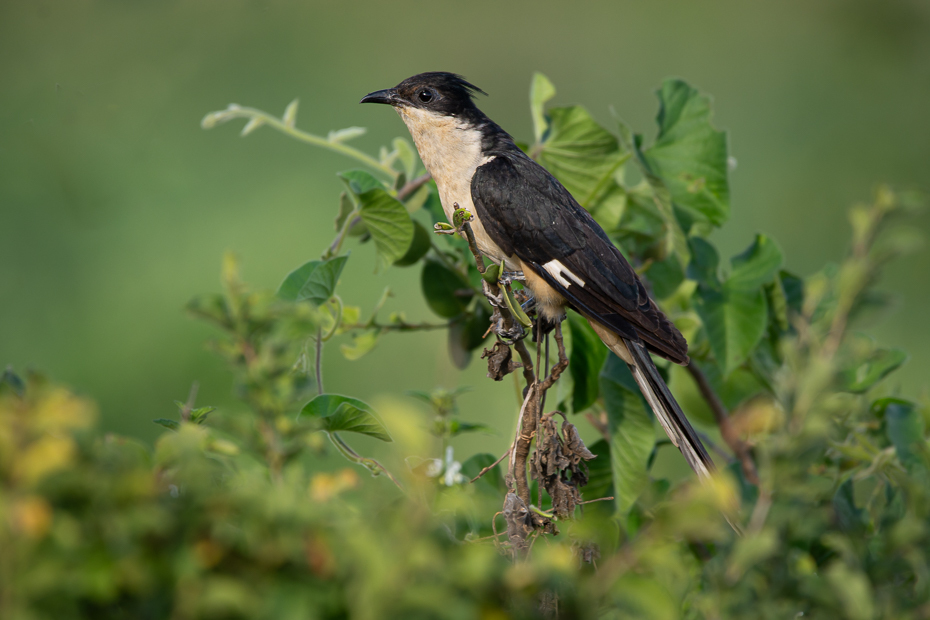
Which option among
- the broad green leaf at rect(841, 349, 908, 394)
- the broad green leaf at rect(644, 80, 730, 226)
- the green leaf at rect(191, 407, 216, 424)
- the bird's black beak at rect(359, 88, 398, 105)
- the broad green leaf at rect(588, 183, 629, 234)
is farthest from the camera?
the bird's black beak at rect(359, 88, 398, 105)

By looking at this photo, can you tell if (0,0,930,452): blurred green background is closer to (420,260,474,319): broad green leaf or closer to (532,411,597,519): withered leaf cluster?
(420,260,474,319): broad green leaf

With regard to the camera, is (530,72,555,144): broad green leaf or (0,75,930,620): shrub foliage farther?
(530,72,555,144): broad green leaf

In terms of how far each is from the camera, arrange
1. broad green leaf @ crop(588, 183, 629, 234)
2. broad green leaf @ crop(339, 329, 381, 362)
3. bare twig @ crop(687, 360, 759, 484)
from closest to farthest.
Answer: bare twig @ crop(687, 360, 759, 484), broad green leaf @ crop(339, 329, 381, 362), broad green leaf @ crop(588, 183, 629, 234)

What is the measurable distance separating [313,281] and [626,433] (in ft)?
2.78

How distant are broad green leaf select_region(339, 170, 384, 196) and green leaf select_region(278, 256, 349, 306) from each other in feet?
0.93

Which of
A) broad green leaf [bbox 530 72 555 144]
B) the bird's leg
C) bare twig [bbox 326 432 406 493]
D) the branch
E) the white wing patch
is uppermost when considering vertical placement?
broad green leaf [bbox 530 72 555 144]

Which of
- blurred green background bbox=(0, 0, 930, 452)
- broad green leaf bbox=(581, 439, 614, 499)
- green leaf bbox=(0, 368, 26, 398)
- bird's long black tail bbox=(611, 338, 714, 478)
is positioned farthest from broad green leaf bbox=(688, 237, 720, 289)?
blurred green background bbox=(0, 0, 930, 452)

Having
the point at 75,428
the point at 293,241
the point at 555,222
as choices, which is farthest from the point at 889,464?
the point at 293,241

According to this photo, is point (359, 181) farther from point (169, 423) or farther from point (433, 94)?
point (169, 423)

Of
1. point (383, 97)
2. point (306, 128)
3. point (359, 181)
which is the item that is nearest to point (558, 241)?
point (359, 181)

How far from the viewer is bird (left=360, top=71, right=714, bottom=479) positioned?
76.7 inches

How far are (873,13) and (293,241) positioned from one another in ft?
16.2

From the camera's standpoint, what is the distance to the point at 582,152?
2428 mm

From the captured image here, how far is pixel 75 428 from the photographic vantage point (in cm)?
62
